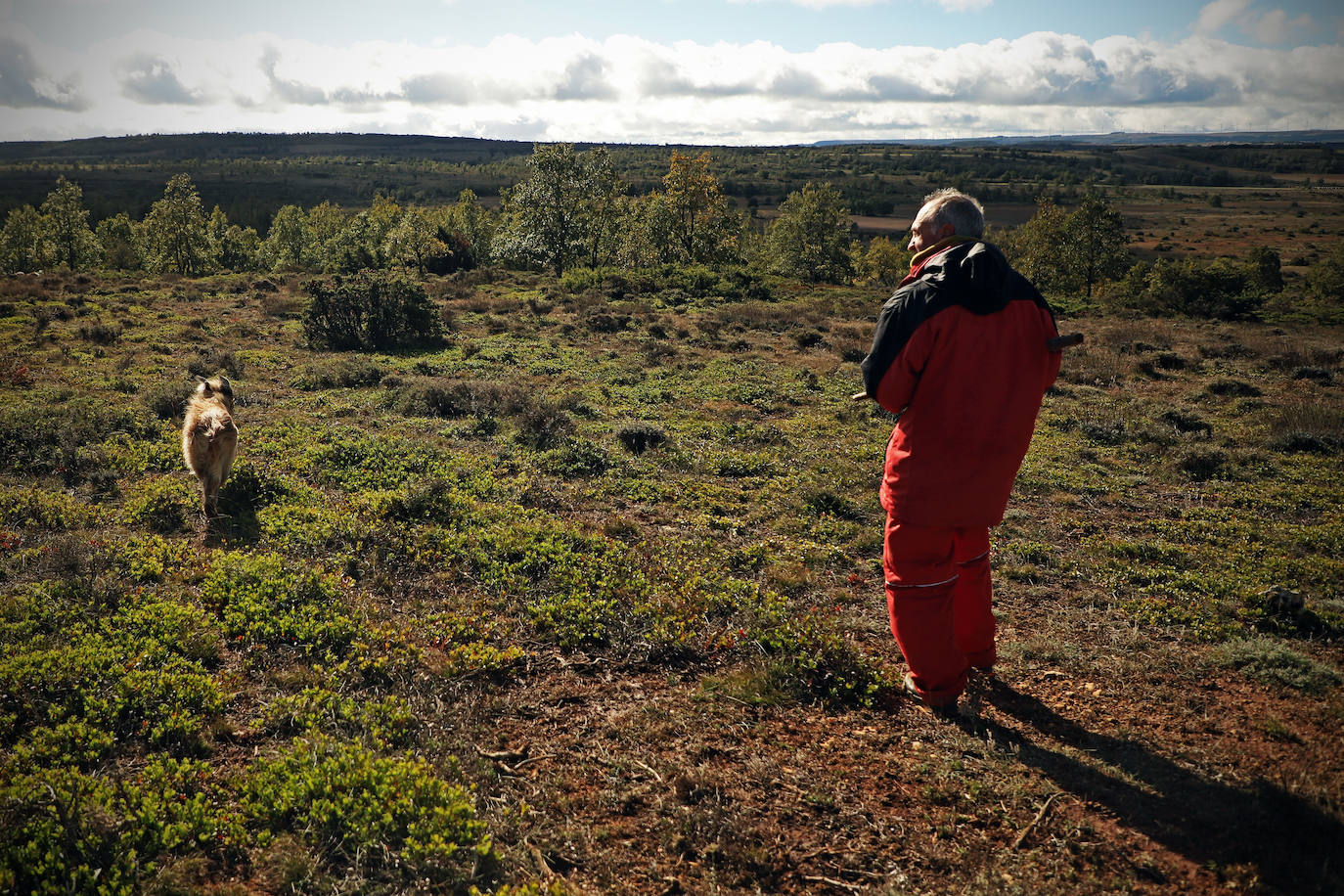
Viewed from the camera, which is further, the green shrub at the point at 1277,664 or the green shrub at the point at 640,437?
the green shrub at the point at 640,437

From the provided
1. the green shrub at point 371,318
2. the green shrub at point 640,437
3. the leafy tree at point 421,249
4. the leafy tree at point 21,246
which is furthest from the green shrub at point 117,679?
the leafy tree at point 21,246

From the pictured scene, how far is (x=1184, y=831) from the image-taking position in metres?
3.15

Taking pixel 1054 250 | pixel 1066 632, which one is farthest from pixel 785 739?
pixel 1054 250

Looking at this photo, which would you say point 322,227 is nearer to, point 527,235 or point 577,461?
point 527,235

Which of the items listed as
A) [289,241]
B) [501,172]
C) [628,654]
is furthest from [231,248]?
[501,172]

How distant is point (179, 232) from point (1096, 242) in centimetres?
5717

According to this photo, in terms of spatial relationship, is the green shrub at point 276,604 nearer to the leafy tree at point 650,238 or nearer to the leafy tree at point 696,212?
the leafy tree at point 696,212

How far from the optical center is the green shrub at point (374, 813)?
3.04m

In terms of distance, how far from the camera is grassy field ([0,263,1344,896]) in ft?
10.2

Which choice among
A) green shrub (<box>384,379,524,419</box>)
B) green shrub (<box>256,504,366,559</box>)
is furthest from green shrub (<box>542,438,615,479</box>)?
green shrub (<box>256,504,366,559</box>)

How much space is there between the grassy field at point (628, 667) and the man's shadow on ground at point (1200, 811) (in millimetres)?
16

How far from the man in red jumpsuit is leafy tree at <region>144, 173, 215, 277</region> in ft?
157

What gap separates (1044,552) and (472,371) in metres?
11.7

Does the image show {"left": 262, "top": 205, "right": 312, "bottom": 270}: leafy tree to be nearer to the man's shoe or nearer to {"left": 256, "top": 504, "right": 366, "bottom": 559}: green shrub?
{"left": 256, "top": 504, "right": 366, "bottom": 559}: green shrub
